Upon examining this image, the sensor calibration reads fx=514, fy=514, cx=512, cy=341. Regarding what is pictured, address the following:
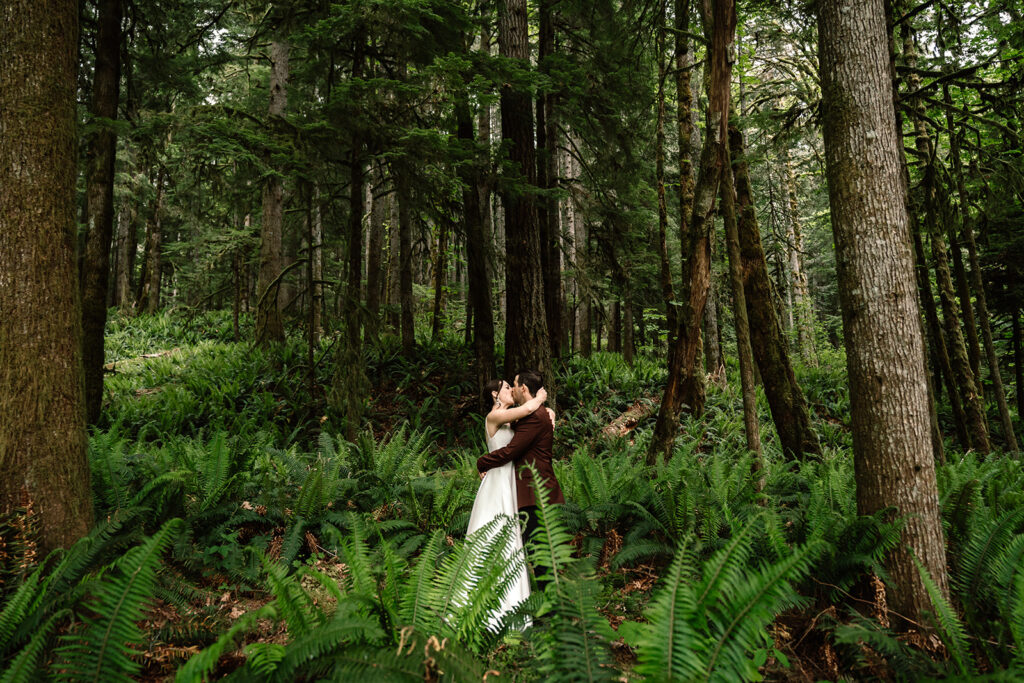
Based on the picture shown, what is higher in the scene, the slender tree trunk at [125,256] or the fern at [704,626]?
the slender tree trunk at [125,256]

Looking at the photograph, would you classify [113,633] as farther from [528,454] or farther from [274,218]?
[274,218]

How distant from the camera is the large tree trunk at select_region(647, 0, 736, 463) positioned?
4840mm

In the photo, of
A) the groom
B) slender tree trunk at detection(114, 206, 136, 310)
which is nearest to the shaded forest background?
the groom

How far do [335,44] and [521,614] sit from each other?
26.6 ft

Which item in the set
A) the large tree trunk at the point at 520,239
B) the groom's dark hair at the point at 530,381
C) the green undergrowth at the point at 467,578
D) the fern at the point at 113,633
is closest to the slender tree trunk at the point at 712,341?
the large tree trunk at the point at 520,239

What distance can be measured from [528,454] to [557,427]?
5.78 m

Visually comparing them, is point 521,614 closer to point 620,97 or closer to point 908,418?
point 908,418

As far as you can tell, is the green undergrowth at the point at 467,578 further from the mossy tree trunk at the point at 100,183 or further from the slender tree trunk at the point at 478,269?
the slender tree trunk at the point at 478,269

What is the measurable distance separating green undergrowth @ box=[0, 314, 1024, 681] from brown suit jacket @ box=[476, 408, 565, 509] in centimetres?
59

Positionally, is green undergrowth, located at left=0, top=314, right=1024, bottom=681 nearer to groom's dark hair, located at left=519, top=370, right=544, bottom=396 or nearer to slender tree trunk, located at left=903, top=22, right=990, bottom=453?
groom's dark hair, located at left=519, top=370, right=544, bottom=396

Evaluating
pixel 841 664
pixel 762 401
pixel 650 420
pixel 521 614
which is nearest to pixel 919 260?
pixel 762 401

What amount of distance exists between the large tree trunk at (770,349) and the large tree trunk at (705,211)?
1775mm

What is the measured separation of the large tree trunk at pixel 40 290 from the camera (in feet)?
9.91

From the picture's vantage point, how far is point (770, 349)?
6.68m
